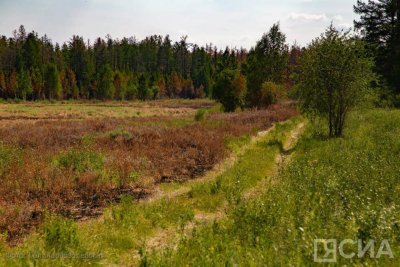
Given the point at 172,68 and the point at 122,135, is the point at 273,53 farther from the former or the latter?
the point at 172,68

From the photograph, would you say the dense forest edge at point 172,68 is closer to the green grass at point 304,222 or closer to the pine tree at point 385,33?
the pine tree at point 385,33

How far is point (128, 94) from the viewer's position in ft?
334

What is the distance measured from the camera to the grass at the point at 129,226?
6836 mm

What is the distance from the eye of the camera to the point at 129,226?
846cm

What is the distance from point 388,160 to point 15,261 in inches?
443

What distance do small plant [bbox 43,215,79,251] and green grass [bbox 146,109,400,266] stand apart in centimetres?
173

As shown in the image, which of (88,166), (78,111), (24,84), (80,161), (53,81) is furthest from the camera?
(53,81)

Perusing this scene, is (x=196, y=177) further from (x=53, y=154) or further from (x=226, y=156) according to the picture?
(x=53, y=154)

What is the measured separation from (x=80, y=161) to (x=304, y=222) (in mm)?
9847

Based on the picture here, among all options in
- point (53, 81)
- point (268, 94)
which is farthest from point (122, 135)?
point (53, 81)

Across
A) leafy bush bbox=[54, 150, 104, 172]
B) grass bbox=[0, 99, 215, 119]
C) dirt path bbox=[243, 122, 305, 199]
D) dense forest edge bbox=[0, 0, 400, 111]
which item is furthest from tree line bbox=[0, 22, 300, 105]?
leafy bush bbox=[54, 150, 104, 172]

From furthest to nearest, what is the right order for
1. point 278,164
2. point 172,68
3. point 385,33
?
point 172,68, point 385,33, point 278,164

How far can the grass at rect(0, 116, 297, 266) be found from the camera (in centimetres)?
684

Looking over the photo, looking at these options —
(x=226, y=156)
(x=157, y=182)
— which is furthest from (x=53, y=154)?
(x=226, y=156)
